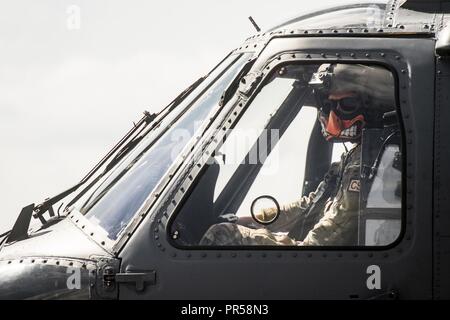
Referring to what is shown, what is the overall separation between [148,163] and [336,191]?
109cm

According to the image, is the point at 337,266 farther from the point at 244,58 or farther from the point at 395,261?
the point at 244,58

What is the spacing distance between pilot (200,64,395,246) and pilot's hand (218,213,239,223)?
0.11 feet

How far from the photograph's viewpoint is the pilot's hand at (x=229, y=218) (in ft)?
20.4

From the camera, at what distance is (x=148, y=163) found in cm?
647

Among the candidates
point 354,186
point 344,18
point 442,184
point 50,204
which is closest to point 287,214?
point 354,186

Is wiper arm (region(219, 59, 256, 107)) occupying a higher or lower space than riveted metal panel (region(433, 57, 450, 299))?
higher

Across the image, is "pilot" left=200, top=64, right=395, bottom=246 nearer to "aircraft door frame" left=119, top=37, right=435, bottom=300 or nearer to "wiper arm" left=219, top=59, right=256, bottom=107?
"aircraft door frame" left=119, top=37, right=435, bottom=300

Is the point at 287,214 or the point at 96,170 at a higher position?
the point at 96,170

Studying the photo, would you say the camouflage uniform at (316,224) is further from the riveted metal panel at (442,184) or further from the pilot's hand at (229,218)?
the riveted metal panel at (442,184)

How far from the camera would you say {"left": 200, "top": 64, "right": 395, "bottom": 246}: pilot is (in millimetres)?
6059

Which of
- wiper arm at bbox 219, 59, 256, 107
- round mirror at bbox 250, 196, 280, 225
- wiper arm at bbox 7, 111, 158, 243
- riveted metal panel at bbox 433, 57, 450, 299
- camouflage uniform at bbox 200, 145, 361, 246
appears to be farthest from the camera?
wiper arm at bbox 7, 111, 158, 243

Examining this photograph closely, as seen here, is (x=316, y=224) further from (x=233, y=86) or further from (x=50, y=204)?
(x=50, y=204)

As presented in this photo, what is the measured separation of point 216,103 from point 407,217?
1.28 metres

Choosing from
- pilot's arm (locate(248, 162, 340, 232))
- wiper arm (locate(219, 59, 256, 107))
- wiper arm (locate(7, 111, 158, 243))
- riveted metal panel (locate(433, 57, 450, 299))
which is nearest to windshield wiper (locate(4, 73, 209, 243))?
wiper arm (locate(7, 111, 158, 243))
